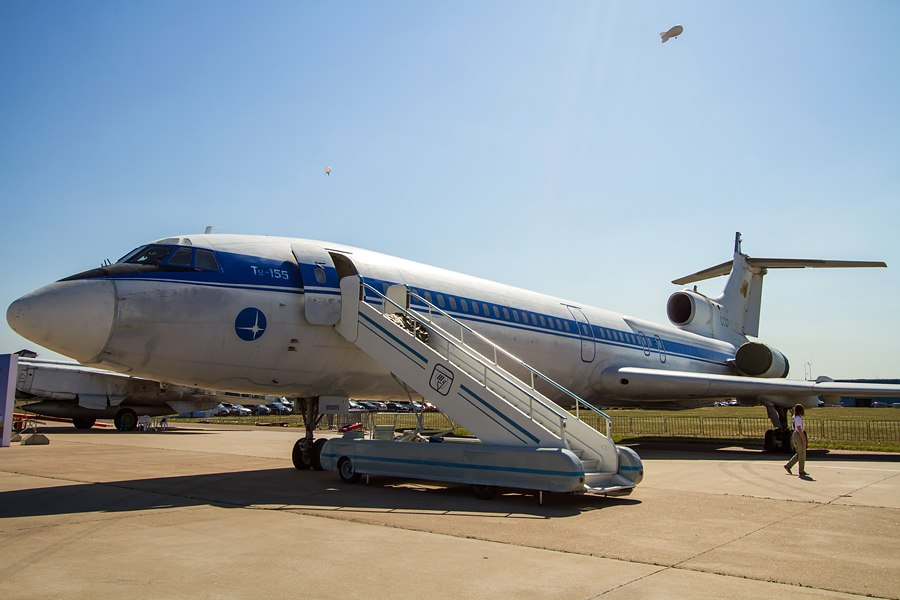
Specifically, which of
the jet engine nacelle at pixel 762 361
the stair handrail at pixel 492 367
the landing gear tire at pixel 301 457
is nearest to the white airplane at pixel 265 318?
the stair handrail at pixel 492 367

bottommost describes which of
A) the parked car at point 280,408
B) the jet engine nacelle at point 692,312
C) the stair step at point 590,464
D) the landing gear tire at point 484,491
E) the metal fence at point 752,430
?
the parked car at point 280,408

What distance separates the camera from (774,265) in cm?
2909

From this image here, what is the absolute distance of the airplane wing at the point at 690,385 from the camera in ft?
61.8

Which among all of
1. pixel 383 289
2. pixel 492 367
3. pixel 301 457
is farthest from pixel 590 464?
pixel 301 457

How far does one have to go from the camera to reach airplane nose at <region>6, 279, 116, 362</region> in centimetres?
917

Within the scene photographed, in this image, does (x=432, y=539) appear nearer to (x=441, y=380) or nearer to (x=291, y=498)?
(x=291, y=498)

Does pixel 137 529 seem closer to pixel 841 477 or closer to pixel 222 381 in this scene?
pixel 222 381

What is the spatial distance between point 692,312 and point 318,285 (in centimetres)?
2008

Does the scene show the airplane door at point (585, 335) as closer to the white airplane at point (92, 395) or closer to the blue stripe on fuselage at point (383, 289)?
the blue stripe on fuselage at point (383, 289)

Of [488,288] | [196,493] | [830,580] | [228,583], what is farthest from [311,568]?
[488,288]

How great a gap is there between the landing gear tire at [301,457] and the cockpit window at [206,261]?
15.2 feet

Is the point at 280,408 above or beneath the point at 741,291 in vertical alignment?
beneath

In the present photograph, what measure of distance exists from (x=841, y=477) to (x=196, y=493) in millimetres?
11912

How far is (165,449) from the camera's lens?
66.9 ft
